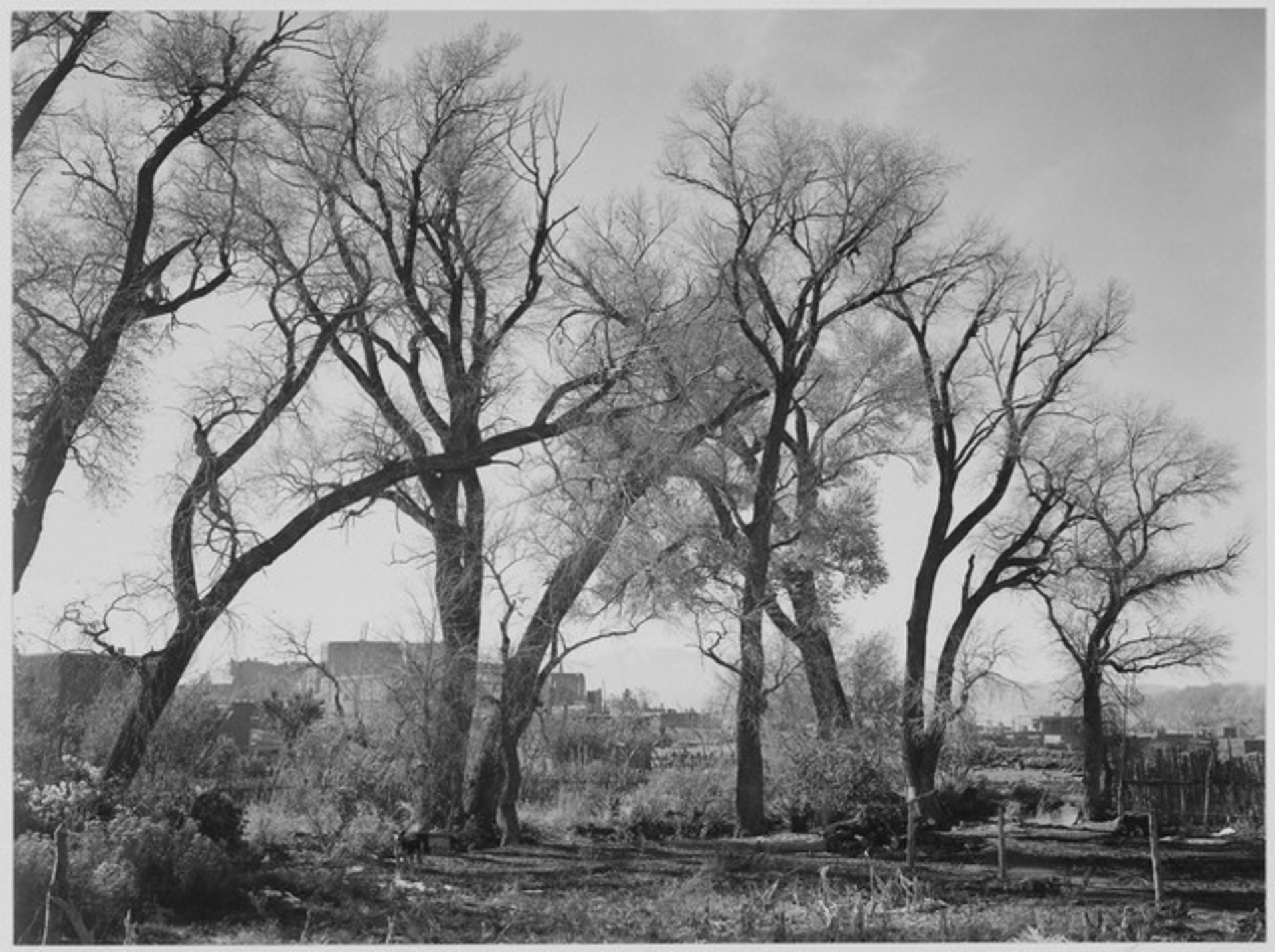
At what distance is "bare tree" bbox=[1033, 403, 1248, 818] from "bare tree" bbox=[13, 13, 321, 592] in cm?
760

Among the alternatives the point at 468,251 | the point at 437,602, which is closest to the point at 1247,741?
the point at 437,602

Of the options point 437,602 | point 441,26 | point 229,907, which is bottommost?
point 229,907

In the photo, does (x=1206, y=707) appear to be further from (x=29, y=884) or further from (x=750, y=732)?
(x=29, y=884)

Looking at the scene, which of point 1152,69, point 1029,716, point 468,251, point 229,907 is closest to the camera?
point 229,907

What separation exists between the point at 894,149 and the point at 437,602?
5495 millimetres

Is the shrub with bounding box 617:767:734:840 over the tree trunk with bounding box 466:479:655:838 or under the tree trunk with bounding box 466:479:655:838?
under

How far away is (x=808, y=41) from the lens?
762 centimetres

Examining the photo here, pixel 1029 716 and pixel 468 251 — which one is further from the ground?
pixel 468 251

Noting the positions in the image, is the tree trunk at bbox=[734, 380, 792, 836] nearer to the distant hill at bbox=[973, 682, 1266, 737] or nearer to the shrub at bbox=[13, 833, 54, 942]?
the distant hill at bbox=[973, 682, 1266, 737]

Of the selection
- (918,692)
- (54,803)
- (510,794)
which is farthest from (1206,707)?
(54,803)

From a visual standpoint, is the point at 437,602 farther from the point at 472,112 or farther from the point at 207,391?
the point at 472,112

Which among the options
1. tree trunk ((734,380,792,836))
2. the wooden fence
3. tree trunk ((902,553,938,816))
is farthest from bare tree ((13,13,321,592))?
the wooden fence

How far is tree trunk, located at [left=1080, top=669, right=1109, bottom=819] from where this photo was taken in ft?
42.6

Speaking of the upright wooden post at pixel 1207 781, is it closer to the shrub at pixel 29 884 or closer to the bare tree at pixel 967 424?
the bare tree at pixel 967 424
